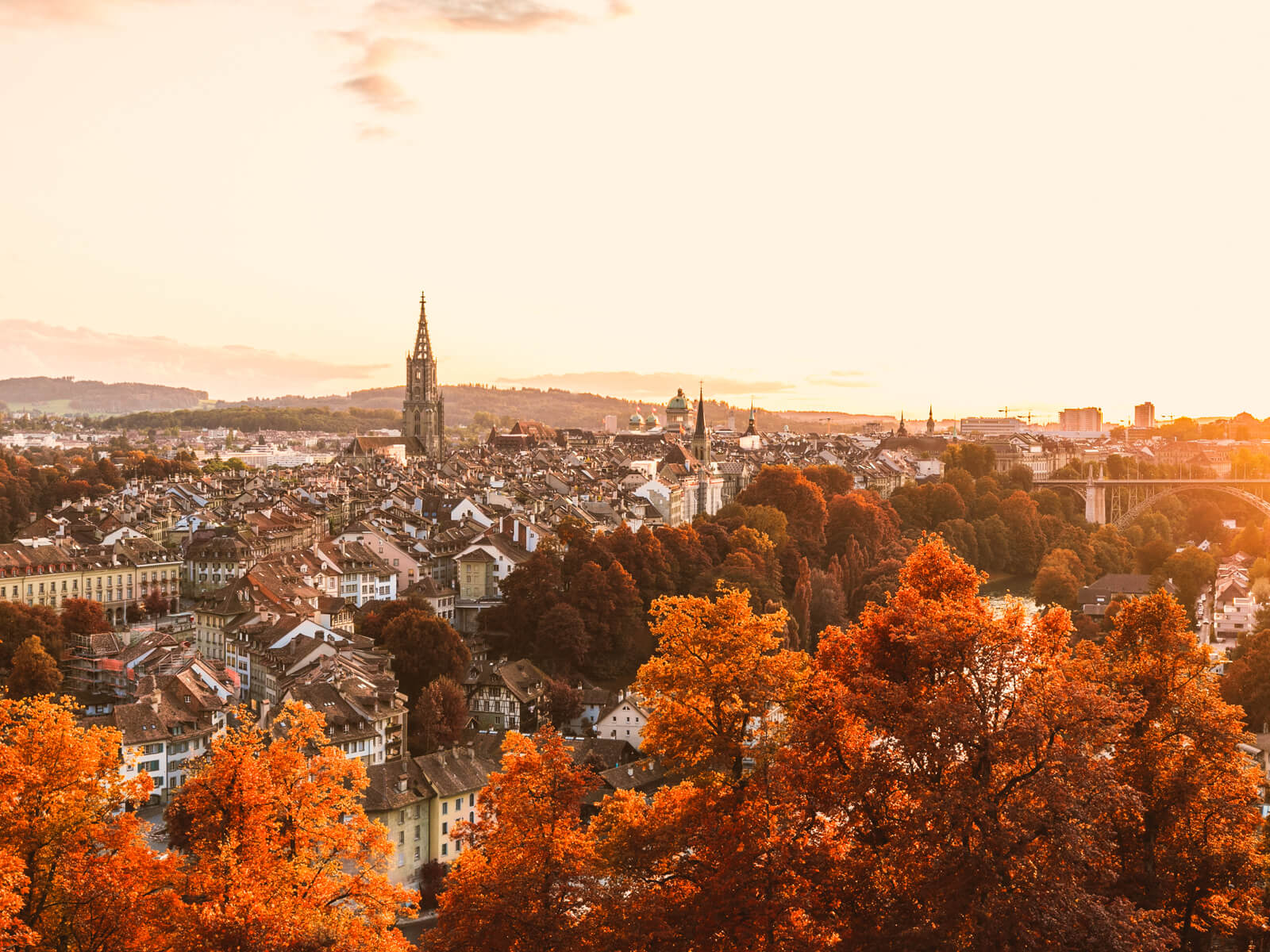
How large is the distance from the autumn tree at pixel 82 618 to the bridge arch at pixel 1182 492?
238 feet

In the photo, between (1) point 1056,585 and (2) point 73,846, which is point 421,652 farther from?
(1) point 1056,585

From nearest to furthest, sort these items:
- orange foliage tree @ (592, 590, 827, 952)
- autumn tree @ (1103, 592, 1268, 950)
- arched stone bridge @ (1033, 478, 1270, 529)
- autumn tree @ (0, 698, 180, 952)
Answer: orange foliage tree @ (592, 590, 827, 952)
autumn tree @ (0, 698, 180, 952)
autumn tree @ (1103, 592, 1268, 950)
arched stone bridge @ (1033, 478, 1270, 529)

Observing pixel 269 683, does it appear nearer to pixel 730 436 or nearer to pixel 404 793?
pixel 404 793

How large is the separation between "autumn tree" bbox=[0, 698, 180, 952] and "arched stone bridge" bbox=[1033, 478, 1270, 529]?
103m

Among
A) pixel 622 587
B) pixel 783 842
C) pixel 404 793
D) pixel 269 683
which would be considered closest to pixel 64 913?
pixel 783 842

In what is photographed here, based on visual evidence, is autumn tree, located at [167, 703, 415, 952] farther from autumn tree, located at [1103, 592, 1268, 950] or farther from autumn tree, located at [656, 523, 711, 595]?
autumn tree, located at [656, 523, 711, 595]

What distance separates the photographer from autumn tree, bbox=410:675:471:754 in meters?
43.0

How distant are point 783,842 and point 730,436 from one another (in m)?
169

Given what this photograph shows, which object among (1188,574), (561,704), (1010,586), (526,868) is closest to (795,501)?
(1010,586)

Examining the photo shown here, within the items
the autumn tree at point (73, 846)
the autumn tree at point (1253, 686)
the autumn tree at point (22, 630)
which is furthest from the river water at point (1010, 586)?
the autumn tree at point (73, 846)

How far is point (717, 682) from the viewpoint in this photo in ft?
58.0

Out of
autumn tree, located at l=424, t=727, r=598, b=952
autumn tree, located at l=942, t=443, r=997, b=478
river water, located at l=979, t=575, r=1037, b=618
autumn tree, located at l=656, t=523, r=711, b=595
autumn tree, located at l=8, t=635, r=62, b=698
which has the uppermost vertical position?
autumn tree, located at l=942, t=443, r=997, b=478

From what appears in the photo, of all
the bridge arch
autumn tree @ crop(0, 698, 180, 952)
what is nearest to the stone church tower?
the bridge arch

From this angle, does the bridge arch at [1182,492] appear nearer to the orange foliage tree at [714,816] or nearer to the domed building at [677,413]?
the domed building at [677,413]
